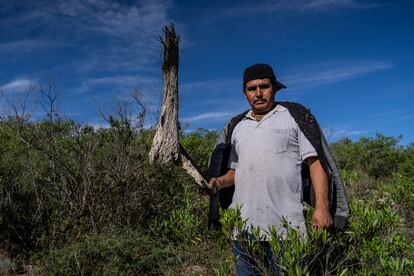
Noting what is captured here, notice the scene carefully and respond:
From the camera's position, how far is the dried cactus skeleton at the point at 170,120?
793 centimetres

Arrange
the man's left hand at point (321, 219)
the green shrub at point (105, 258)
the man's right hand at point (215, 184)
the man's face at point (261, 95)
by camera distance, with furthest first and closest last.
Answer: the green shrub at point (105, 258)
the man's right hand at point (215, 184)
the man's face at point (261, 95)
the man's left hand at point (321, 219)

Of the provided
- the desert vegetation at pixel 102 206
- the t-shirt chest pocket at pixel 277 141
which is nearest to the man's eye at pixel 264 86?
the t-shirt chest pocket at pixel 277 141

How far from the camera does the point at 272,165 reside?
8.49 ft

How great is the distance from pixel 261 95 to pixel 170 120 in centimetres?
592

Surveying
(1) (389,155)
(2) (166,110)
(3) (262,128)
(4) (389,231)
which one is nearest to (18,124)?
(2) (166,110)

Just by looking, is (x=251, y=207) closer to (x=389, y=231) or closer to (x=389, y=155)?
(x=389, y=231)

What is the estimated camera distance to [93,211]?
253 inches

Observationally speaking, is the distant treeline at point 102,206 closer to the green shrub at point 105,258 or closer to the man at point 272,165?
the green shrub at point 105,258

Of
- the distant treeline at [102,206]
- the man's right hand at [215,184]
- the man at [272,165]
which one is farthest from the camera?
the distant treeline at [102,206]

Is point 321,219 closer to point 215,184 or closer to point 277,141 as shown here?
point 277,141

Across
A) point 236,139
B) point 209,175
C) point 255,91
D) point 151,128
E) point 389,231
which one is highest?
point 151,128

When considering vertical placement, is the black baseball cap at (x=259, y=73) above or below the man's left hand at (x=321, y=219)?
above

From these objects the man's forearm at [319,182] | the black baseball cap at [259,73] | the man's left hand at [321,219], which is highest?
the black baseball cap at [259,73]

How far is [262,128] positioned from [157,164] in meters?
4.70
